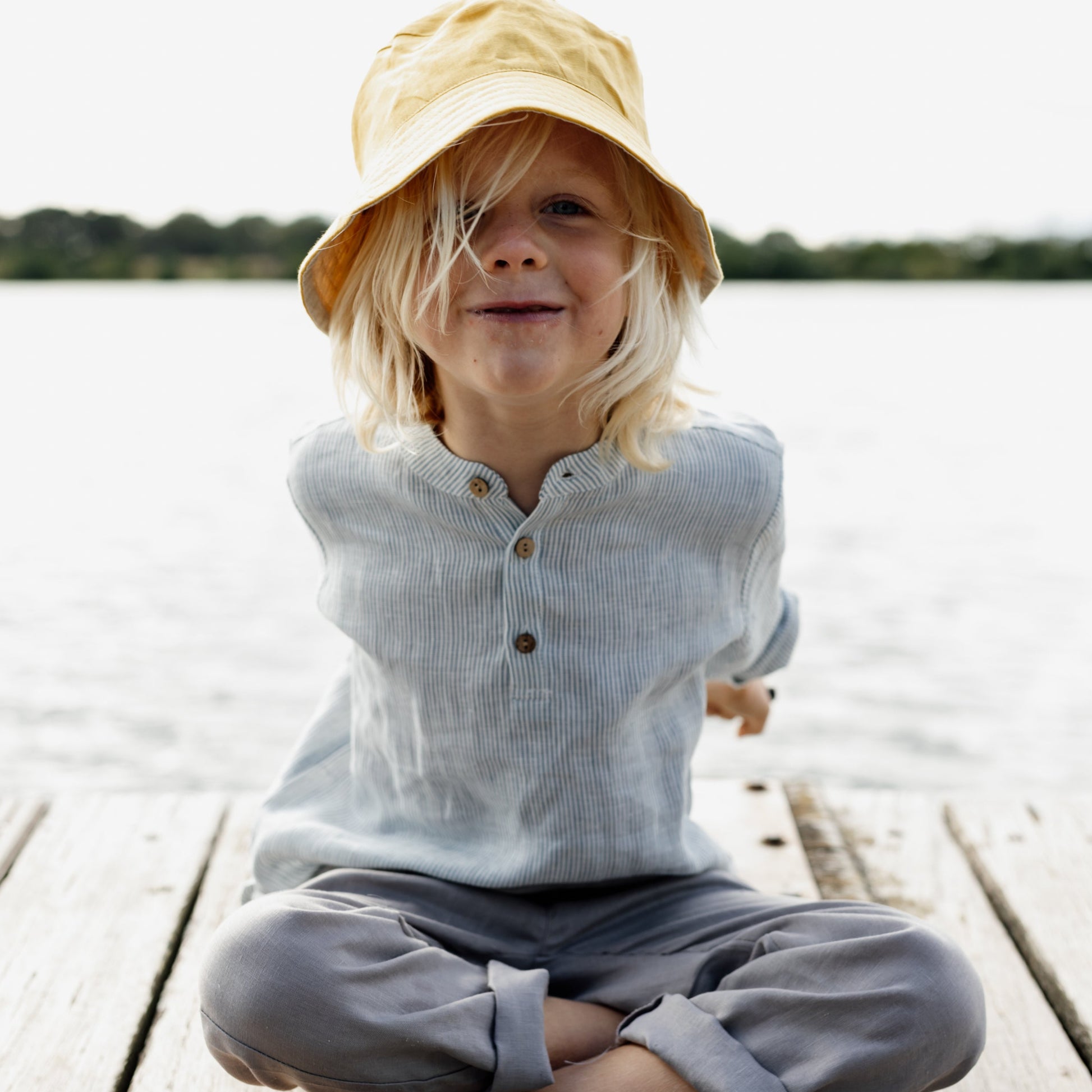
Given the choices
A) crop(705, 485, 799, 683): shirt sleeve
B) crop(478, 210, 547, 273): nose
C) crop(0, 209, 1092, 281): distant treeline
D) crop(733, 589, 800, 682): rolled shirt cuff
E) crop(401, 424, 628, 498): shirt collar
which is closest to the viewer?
crop(478, 210, 547, 273): nose

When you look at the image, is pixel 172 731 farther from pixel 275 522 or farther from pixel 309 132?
pixel 309 132

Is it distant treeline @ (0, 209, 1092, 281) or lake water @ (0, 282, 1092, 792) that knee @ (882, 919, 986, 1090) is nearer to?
lake water @ (0, 282, 1092, 792)

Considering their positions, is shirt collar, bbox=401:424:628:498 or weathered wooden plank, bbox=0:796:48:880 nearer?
shirt collar, bbox=401:424:628:498

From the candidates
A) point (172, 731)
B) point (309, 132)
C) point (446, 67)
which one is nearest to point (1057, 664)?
point (172, 731)

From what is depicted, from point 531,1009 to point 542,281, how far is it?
618mm

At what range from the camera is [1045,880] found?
1.60 meters

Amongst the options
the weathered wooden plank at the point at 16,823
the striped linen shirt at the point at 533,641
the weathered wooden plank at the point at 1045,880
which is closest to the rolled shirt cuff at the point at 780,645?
the striped linen shirt at the point at 533,641

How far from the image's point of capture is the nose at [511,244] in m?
1.13

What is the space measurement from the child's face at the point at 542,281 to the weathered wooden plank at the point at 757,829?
2.38 ft

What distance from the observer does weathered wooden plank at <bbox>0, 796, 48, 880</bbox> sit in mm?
1630

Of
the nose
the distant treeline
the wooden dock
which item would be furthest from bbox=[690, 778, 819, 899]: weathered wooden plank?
the distant treeline

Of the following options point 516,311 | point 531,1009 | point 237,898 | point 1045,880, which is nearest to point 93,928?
point 237,898

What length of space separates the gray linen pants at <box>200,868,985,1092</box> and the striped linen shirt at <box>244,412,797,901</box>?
140 millimetres

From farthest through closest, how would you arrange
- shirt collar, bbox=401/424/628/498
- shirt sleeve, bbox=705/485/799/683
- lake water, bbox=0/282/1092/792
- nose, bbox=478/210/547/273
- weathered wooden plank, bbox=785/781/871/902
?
1. lake water, bbox=0/282/1092/792
2. weathered wooden plank, bbox=785/781/871/902
3. shirt sleeve, bbox=705/485/799/683
4. shirt collar, bbox=401/424/628/498
5. nose, bbox=478/210/547/273
